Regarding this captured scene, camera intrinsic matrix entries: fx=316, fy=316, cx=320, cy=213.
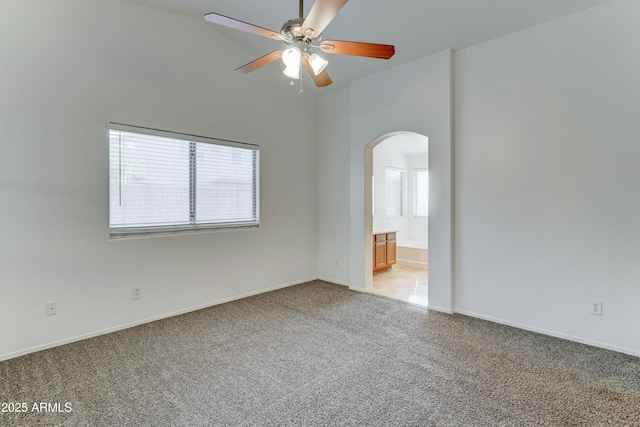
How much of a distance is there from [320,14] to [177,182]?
2.58 meters

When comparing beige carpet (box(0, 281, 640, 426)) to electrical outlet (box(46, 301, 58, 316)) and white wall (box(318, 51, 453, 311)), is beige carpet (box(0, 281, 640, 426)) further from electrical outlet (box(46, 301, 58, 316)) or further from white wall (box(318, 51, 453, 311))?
white wall (box(318, 51, 453, 311))

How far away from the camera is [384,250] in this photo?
5.59 meters

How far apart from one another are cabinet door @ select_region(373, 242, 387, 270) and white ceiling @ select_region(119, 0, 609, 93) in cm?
285

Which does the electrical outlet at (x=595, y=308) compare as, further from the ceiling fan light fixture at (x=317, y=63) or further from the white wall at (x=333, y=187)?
the ceiling fan light fixture at (x=317, y=63)

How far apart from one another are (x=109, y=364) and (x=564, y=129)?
444 cm

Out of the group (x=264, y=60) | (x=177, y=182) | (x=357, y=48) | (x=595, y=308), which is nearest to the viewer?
(x=357, y=48)

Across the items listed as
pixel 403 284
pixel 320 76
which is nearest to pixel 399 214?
pixel 403 284

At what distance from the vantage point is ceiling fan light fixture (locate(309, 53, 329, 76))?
2363 millimetres

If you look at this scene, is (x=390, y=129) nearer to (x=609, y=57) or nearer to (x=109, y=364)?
(x=609, y=57)

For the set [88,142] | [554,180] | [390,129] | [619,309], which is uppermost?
[390,129]

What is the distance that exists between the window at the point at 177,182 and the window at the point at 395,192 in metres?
3.55

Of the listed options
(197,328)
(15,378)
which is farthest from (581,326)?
(15,378)

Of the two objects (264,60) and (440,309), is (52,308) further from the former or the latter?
(440,309)

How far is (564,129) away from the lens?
2.93 meters
